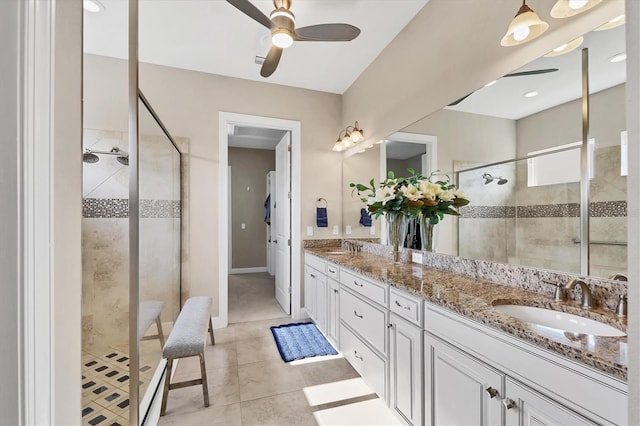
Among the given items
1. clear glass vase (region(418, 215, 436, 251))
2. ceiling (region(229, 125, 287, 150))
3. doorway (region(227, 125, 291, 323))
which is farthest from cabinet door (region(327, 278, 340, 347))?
ceiling (region(229, 125, 287, 150))

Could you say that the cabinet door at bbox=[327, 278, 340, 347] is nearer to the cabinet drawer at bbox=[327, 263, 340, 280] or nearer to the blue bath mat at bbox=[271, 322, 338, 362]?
the cabinet drawer at bbox=[327, 263, 340, 280]

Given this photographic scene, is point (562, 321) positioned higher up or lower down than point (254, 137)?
lower down

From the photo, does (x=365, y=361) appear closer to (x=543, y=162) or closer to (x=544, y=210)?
(x=544, y=210)

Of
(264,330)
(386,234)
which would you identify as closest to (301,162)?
(386,234)

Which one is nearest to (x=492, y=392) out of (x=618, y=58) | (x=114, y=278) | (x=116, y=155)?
(x=618, y=58)

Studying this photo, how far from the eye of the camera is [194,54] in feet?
9.36

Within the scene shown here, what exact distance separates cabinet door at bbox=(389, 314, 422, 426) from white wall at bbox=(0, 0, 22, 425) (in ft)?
4.71

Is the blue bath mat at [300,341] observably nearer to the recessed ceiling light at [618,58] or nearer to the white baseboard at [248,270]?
the recessed ceiling light at [618,58]

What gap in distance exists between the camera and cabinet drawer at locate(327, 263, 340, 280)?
2.49 m

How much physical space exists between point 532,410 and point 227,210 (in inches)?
122

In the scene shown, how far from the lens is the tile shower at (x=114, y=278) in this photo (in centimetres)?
96

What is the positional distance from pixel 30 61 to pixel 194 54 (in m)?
2.77

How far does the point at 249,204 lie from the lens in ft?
20.5

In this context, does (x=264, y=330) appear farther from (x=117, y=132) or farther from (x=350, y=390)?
(x=117, y=132)
